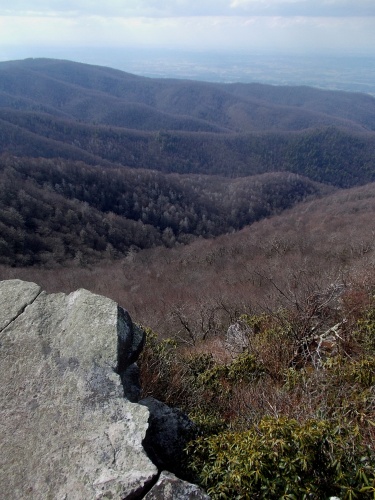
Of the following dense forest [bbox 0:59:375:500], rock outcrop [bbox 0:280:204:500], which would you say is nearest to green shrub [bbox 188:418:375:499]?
dense forest [bbox 0:59:375:500]

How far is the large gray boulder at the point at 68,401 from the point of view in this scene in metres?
4.70

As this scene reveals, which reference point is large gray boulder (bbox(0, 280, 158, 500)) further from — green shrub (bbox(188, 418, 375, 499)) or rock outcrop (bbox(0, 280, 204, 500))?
green shrub (bbox(188, 418, 375, 499))

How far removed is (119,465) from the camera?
471cm

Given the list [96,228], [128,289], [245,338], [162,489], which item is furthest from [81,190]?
[162,489]

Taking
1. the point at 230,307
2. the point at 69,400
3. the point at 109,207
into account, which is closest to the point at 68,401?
the point at 69,400

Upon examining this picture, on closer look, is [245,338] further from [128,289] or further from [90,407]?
[128,289]

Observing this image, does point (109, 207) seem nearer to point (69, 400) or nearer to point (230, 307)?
point (230, 307)

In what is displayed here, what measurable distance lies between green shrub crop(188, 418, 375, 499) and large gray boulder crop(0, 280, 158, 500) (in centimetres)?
87

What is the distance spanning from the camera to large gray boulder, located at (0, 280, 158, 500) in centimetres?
470

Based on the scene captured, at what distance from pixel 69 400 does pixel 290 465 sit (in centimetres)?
303

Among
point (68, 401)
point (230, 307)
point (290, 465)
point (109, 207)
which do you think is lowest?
point (109, 207)

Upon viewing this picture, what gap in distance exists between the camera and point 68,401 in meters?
5.50

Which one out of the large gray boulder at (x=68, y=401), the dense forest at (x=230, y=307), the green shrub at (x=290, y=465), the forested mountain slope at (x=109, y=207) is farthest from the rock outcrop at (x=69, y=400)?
the forested mountain slope at (x=109, y=207)

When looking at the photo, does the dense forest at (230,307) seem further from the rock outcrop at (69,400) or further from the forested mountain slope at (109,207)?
the rock outcrop at (69,400)
